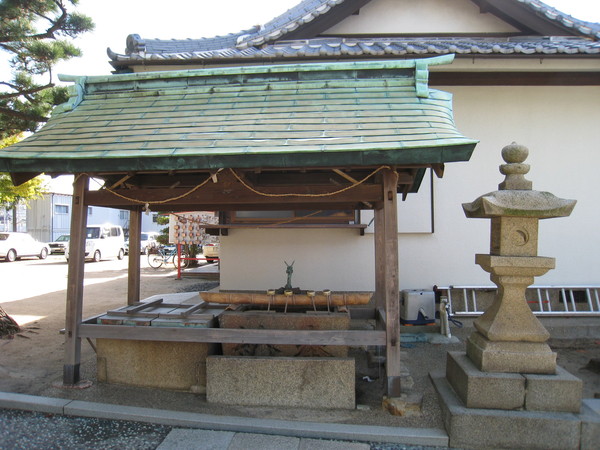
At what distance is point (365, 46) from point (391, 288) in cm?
482

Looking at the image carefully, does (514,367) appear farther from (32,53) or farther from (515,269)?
(32,53)

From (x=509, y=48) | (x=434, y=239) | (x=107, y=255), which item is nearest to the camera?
(x=509, y=48)

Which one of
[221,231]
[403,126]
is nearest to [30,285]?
[221,231]

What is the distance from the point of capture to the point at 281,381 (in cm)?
421

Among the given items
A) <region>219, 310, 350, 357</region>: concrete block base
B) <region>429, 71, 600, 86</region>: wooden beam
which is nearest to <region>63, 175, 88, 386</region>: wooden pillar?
<region>219, 310, 350, 357</region>: concrete block base

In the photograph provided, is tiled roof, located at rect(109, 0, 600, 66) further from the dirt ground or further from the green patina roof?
the dirt ground

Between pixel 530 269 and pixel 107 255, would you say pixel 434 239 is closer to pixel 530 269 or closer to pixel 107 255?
pixel 530 269

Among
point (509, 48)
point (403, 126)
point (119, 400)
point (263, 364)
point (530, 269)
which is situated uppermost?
point (509, 48)

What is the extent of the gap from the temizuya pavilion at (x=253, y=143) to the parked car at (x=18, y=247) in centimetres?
2176

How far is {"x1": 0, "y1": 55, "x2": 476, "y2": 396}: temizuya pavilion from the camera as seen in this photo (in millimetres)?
3656

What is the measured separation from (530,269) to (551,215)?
563 millimetres

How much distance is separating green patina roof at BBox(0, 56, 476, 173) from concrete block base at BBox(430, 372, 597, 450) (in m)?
2.37

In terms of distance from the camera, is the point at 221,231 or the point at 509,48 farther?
the point at 221,231

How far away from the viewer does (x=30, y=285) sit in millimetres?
12938
